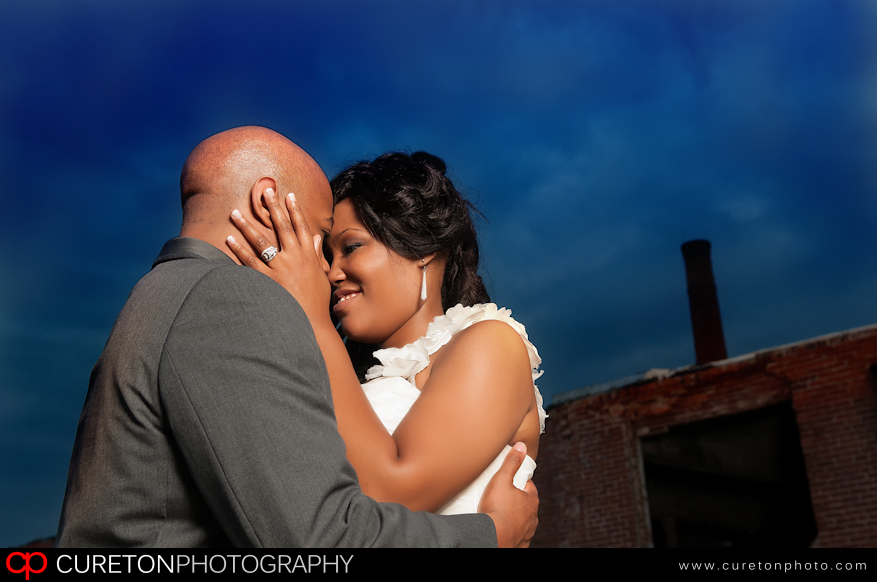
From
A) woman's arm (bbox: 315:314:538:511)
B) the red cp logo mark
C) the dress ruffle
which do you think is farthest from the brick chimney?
the red cp logo mark

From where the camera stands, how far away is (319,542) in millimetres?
1228

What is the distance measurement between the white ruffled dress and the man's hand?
0.06 metres

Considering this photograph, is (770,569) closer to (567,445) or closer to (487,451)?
(487,451)

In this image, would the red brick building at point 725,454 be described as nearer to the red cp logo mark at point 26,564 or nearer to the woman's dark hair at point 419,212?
the woman's dark hair at point 419,212

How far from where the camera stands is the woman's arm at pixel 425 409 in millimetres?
1720

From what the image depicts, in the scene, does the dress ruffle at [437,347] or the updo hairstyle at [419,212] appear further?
the updo hairstyle at [419,212]

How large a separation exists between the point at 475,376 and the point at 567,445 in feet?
38.2

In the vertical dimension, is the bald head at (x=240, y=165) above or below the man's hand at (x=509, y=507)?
above

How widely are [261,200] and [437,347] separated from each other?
0.92 meters

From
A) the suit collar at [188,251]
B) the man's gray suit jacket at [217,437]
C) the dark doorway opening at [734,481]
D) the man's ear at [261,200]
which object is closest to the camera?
the man's gray suit jacket at [217,437]

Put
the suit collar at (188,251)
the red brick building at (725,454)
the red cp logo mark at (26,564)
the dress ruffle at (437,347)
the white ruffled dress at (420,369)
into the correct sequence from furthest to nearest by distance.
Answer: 1. the red brick building at (725,454)
2. the dress ruffle at (437,347)
3. the white ruffled dress at (420,369)
4. the suit collar at (188,251)
5. the red cp logo mark at (26,564)

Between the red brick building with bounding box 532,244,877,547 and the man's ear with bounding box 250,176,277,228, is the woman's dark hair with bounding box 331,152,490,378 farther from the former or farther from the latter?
the red brick building with bounding box 532,244,877,547

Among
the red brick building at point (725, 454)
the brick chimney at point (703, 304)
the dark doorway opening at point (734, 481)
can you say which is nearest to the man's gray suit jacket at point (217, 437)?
the red brick building at point (725, 454)

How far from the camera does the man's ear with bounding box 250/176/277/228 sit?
186 cm
